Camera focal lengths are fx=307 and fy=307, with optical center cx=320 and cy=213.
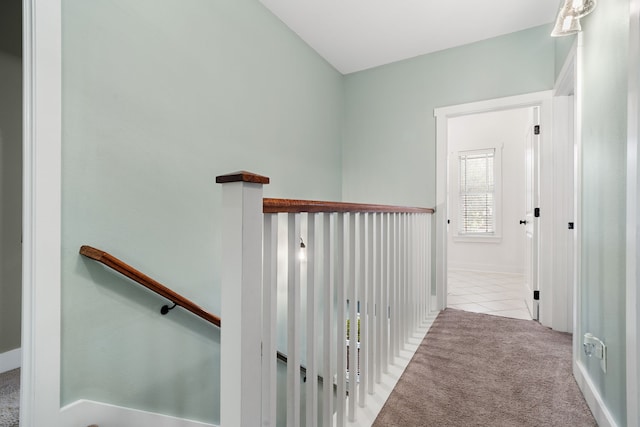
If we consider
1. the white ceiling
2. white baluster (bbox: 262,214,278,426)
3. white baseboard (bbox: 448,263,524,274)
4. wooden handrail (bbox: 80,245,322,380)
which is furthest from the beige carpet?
white baseboard (bbox: 448,263,524,274)

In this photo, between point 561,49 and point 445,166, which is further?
point 445,166

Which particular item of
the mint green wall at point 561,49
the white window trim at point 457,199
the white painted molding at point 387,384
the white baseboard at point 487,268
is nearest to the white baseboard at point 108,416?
the white painted molding at point 387,384

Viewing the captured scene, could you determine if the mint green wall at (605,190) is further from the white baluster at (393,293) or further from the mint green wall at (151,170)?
the mint green wall at (151,170)

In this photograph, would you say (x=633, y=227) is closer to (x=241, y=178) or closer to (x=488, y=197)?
(x=241, y=178)

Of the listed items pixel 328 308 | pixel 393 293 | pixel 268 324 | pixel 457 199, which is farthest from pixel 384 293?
pixel 457 199

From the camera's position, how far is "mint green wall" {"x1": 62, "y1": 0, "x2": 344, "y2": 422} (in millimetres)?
1447

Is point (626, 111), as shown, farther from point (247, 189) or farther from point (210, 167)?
point (210, 167)

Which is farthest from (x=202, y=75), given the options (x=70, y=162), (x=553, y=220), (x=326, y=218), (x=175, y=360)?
(x=553, y=220)

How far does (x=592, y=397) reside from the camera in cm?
145

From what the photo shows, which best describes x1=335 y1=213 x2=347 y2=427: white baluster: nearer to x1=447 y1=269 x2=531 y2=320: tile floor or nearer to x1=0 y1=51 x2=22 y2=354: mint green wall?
x1=0 y1=51 x2=22 y2=354: mint green wall

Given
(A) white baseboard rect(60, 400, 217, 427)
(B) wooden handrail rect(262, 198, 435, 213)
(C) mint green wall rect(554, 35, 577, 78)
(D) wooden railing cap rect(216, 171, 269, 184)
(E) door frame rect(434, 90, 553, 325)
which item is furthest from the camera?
(E) door frame rect(434, 90, 553, 325)

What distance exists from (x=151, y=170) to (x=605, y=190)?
2.27m

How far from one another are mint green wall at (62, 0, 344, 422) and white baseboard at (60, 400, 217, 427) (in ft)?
0.13

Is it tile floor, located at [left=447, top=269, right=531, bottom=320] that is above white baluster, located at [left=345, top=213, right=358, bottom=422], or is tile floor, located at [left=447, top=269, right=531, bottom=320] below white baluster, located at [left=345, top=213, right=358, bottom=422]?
below
